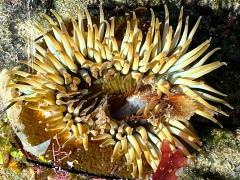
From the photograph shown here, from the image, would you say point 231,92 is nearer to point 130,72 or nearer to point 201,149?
point 201,149

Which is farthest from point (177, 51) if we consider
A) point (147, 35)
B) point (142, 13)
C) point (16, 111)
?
point (16, 111)

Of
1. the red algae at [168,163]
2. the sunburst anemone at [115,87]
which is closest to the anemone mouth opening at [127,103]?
the sunburst anemone at [115,87]

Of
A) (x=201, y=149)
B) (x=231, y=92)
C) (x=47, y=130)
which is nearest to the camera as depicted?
(x=47, y=130)

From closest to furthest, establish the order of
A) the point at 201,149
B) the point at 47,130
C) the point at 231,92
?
the point at 47,130
the point at 201,149
the point at 231,92

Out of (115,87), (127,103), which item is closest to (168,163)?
(127,103)

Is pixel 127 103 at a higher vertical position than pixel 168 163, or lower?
higher

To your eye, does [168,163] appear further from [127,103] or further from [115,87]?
[115,87]

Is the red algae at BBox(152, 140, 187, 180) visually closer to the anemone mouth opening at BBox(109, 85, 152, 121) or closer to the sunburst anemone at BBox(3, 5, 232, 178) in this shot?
the sunburst anemone at BBox(3, 5, 232, 178)
